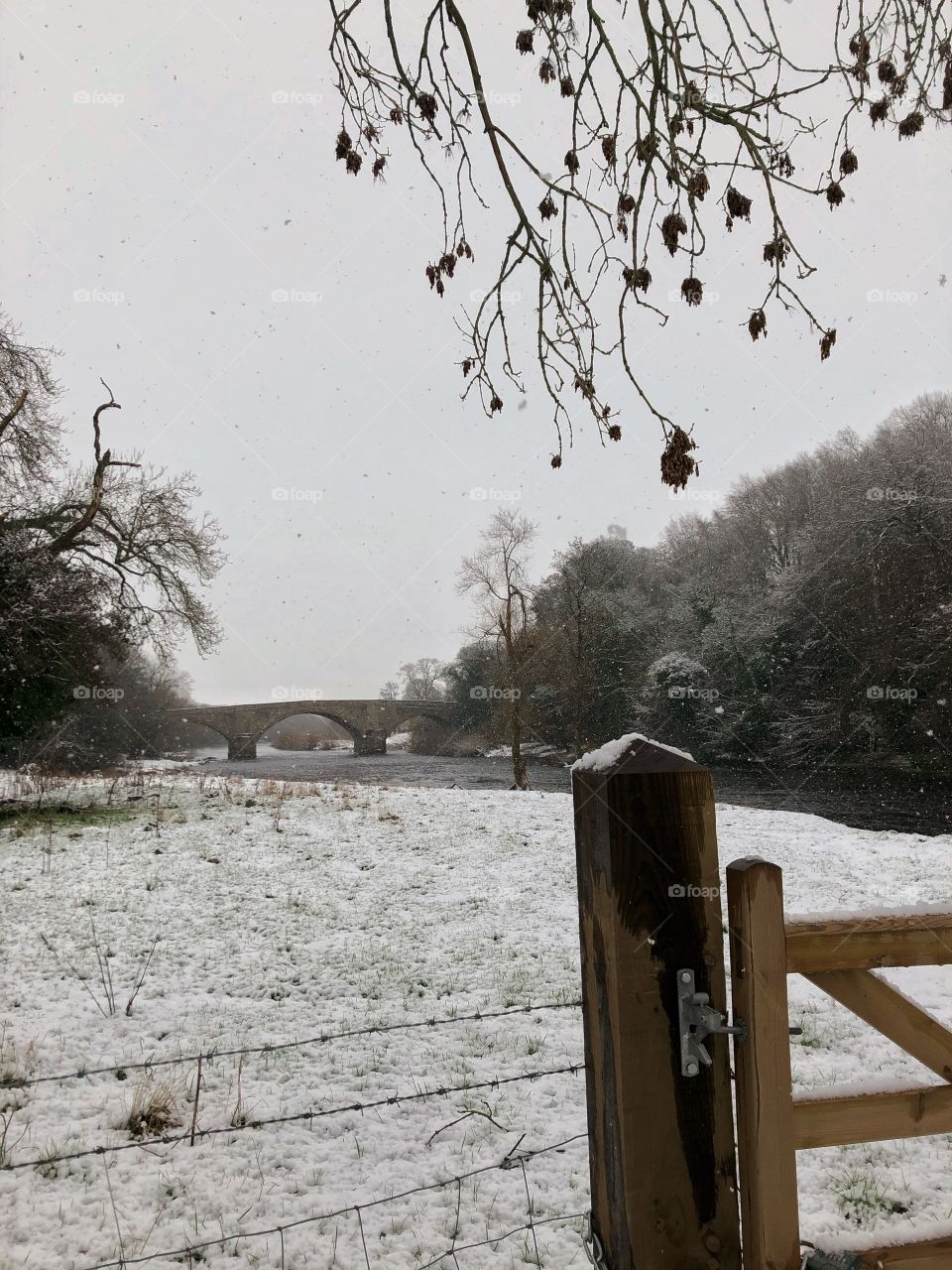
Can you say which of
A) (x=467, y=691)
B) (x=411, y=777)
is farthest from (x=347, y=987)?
(x=467, y=691)

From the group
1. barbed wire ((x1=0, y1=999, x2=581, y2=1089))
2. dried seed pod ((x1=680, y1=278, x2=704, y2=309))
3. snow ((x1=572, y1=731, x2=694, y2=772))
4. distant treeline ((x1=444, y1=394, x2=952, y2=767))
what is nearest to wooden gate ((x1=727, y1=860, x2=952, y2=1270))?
snow ((x1=572, y1=731, x2=694, y2=772))

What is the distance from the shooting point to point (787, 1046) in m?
1.47

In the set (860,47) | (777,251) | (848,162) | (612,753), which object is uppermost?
(860,47)

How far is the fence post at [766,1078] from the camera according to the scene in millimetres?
1435

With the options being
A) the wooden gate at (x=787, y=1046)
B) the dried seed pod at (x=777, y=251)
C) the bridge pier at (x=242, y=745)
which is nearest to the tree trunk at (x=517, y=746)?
the bridge pier at (x=242, y=745)

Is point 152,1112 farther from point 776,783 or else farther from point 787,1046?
point 776,783

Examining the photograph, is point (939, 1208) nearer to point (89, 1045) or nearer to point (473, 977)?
point (473, 977)

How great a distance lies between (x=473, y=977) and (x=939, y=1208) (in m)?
3.34

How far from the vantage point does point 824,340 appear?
2418 millimetres

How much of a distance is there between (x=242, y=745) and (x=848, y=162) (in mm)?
32913

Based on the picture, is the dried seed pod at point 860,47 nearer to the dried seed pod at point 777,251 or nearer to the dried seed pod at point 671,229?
the dried seed pod at point 777,251

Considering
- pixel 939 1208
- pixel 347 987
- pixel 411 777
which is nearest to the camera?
pixel 939 1208

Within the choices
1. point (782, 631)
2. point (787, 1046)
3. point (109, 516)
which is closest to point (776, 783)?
point (782, 631)

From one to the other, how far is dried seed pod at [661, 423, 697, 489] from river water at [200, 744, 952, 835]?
1403 cm
